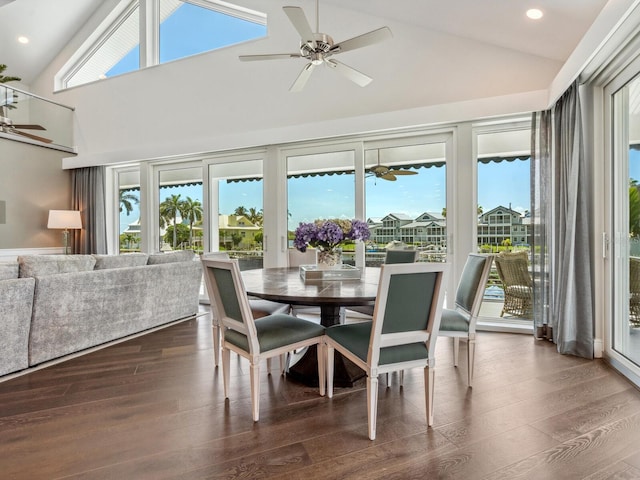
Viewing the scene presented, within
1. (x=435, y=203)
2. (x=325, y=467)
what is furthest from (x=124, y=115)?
(x=325, y=467)

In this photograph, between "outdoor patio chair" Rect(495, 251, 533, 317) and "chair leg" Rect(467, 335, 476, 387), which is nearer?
"chair leg" Rect(467, 335, 476, 387)

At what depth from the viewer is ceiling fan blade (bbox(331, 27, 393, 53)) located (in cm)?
235

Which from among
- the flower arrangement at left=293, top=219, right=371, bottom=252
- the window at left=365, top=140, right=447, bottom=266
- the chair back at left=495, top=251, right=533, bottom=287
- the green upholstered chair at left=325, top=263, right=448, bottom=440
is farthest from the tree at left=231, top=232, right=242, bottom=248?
the green upholstered chair at left=325, top=263, right=448, bottom=440

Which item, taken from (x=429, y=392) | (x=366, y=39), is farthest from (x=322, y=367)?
(x=366, y=39)

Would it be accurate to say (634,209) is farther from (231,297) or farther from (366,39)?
(231,297)

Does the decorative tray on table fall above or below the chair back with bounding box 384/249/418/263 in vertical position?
below

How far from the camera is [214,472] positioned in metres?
1.58

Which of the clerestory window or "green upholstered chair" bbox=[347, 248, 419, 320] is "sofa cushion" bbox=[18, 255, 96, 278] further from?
the clerestory window

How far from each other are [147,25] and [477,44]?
5.11 m

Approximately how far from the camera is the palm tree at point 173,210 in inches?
228

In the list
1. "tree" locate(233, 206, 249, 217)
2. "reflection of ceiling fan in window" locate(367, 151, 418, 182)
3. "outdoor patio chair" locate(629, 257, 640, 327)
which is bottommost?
"outdoor patio chair" locate(629, 257, 640, 327)

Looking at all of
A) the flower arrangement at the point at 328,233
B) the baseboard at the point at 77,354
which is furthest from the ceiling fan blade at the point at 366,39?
the baseboard at the point at 77,354

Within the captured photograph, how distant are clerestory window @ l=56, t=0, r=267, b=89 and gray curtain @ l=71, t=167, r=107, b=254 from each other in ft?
5.87

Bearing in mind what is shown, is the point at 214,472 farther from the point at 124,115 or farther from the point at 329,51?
the point at 124,115
